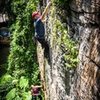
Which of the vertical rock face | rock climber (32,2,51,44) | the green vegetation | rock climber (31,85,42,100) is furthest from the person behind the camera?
the green vegetation

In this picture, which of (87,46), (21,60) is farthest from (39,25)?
(21,60)

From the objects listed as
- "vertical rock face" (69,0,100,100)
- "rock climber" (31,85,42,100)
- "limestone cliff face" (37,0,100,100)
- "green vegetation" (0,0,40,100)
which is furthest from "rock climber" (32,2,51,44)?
"green vegetation" (0,0,40,100)

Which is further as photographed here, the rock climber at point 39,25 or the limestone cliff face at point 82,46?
the rock climber at point 39,25

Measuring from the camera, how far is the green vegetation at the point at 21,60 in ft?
41.0

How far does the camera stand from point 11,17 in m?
14.7

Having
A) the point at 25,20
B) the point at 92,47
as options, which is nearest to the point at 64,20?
the point at 92,47

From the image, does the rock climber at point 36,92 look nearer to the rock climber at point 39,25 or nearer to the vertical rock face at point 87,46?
the rock climber at point 39,25

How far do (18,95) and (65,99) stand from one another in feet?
19.8

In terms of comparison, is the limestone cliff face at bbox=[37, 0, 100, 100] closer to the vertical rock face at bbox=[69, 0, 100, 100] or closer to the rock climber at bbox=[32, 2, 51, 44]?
the vertical rock face at bbox=[69, 0, 100, 100]

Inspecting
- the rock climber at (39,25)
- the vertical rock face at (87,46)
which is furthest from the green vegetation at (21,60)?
the vertical rock face at (87,46)

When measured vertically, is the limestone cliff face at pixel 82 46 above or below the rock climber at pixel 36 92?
above

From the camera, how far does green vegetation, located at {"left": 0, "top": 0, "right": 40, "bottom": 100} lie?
12508 mm

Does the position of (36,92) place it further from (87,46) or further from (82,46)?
(87,46)

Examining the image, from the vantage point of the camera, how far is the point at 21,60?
13.1 metres
